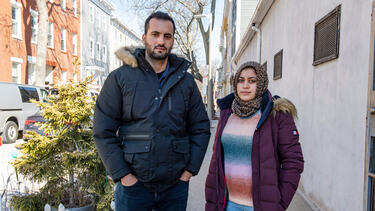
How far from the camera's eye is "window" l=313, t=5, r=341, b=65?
11.3ft

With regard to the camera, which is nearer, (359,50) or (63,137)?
(359,50)

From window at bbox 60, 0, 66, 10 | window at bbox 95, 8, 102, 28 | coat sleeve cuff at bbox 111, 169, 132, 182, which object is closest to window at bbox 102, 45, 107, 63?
window at bbox 95, 8, 102, 28

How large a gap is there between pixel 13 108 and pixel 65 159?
8.36 meters

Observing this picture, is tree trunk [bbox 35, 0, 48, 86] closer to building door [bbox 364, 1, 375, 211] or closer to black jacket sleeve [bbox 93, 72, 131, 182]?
black jacket sleeve [bbox 93, 72, 131, 182]

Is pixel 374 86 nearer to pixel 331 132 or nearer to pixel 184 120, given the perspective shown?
pixel 184 120

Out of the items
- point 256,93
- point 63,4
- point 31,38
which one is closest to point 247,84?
point 256,93

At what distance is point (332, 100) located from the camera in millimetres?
3525

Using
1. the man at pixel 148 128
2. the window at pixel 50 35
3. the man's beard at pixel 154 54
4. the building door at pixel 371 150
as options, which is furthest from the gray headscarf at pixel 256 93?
the window at pixel 50 35

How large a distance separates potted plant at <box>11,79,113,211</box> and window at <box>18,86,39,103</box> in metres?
8.27

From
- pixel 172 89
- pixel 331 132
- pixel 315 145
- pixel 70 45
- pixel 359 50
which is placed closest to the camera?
pixel 172 89

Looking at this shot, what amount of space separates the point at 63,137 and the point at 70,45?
2202cm

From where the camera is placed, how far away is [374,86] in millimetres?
1986

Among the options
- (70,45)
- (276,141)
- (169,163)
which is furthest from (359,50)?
(70,45)

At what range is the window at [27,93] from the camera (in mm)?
10577
